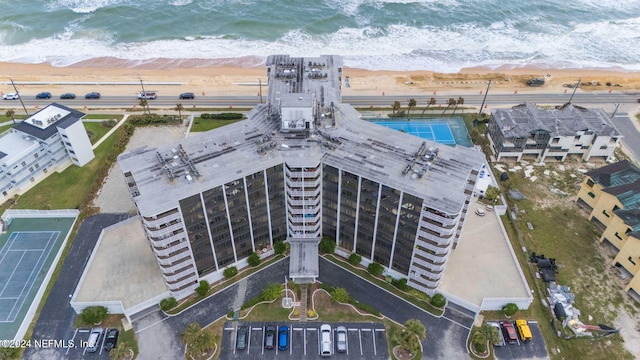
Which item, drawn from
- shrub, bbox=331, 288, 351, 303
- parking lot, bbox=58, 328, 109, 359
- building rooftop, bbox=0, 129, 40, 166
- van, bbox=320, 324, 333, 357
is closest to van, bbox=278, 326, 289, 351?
van, bbox=320, 324, 333, 357

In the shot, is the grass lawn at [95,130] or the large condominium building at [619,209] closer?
the large condominium building at [619,209]

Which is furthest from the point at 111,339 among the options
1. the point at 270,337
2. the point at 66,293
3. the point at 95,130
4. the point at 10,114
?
the point at 10,114

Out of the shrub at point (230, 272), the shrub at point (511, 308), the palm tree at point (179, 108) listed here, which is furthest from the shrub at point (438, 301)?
the palm tree at point (179, 108)

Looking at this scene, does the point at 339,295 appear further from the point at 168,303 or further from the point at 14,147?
the point at 14,147

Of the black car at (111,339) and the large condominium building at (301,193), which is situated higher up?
the large condominium building at (301,193)

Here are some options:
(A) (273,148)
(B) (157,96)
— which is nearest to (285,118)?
(A) (273,148)

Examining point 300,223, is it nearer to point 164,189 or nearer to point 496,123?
point 164,189

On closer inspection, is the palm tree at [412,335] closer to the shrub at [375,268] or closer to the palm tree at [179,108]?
the shrub at [375,268]
